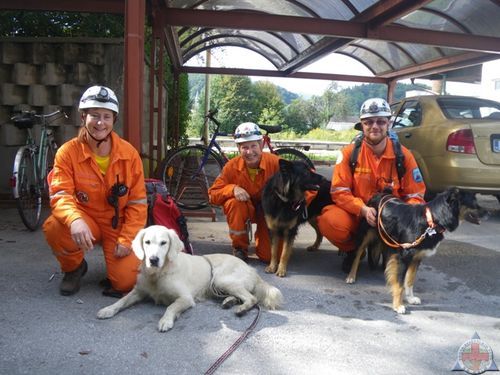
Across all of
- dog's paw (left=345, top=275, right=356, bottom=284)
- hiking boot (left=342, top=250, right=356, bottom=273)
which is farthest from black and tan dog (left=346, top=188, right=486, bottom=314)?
hiking boot (left=342, top=250, right=356, bottom=273)

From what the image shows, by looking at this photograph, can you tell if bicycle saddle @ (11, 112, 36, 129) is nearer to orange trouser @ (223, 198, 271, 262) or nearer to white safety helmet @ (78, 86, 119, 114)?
white safety helmet @ (78, 86, 119, 114)

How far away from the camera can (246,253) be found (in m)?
4.75

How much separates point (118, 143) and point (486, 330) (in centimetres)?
315

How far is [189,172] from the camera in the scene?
745cm

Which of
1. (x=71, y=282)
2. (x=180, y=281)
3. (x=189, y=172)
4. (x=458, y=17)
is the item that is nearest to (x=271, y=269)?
(x=180, y=281)

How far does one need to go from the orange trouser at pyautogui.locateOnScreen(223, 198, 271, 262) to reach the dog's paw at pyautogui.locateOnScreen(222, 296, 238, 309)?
4.05 feet

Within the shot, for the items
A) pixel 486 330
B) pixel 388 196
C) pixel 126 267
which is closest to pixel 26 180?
pixel 126 267

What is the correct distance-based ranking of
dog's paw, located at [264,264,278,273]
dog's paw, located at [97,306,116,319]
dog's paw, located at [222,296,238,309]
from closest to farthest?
dog's paw, located at [97,306,116,319]
dog's paw, located at [222,296,238,309]
dog's paw, located at [264,264,278,273]

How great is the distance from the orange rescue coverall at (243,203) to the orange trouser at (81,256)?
1.30 m

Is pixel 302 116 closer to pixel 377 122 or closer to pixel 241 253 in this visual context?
pixel 241 253

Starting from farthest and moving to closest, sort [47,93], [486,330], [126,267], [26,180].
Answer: [47,93] → [26,180] → [126,267] → [486,330]

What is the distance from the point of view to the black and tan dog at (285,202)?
421 centimetres

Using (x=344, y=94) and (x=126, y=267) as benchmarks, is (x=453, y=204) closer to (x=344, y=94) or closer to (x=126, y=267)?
(x=126, y=267)

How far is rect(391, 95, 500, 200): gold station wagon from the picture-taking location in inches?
247
